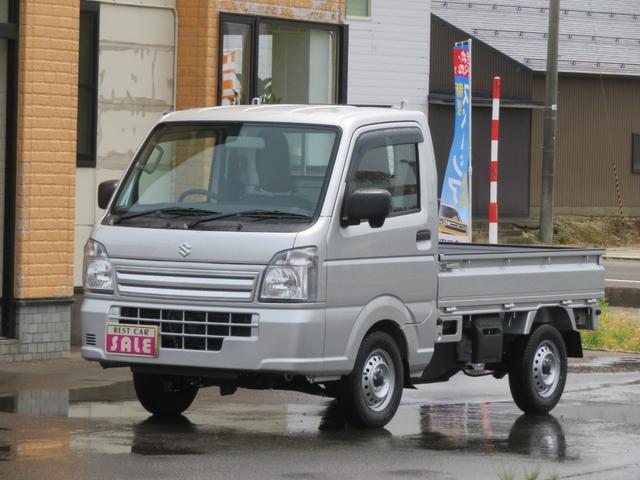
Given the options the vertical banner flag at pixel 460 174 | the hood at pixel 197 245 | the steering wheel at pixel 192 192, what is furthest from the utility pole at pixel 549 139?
the hood at pixel 197 245

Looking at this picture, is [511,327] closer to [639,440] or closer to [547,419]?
[547,419]

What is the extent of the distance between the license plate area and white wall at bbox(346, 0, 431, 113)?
2214 cm

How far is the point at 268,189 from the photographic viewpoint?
10898 mm

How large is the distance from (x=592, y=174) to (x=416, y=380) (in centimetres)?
3262

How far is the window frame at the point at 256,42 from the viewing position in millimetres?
17594

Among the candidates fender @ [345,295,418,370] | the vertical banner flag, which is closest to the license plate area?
fender @ [345,295,418,370]

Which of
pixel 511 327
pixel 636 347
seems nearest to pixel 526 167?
pixel 636 347

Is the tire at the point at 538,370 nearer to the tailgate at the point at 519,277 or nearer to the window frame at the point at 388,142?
the tailgate at the point at 519,277

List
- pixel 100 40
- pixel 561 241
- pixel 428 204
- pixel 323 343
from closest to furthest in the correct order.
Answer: pixel 323 343, pixel 428 204, pixel 100 40, pixel 561 241

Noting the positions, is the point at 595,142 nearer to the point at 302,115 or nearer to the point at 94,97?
the point at 94,97

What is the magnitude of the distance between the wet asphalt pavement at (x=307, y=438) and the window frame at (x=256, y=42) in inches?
194

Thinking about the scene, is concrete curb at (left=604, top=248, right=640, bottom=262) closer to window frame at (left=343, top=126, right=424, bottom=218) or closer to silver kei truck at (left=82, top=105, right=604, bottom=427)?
silver kei truck at (left=82, top=105, right=604, bottom=427)

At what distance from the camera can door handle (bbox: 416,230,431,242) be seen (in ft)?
37.4

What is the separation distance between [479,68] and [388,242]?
97.0 ft
